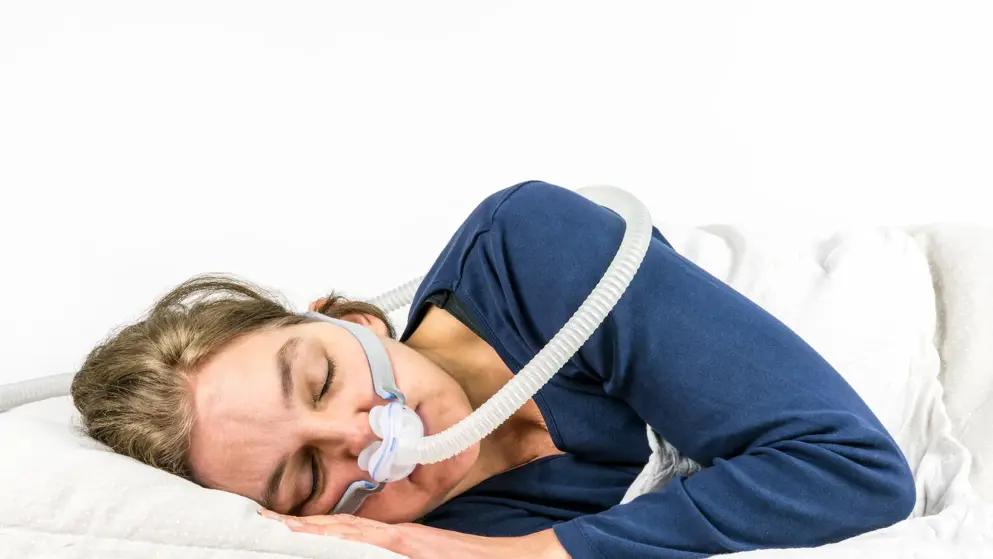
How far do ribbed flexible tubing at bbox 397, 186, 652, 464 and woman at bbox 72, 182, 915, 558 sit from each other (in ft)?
0.16

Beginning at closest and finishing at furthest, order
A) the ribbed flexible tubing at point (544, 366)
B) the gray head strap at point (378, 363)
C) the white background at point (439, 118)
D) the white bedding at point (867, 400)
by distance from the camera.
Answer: the white bedding at point (867, 400) → the ribbed flexible tubing at point (544, 366) → the gray head strap at point (378, 363) → the white background at point (439, 118)

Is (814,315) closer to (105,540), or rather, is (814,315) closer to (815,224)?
(815,224)

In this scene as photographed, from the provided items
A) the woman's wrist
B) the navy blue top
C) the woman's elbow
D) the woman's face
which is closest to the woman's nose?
the woman's face

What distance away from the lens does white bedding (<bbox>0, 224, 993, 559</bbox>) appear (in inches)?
36.8

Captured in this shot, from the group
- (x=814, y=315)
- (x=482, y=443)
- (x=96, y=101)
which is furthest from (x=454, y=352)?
(x=96, y=101)

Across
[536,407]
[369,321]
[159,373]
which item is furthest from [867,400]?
[159,373]

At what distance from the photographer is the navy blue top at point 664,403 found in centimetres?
103

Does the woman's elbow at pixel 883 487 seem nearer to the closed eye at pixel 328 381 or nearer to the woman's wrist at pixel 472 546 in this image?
the woman's wrist at pixel 472 546

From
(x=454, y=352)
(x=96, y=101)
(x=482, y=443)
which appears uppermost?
(x=96, y=101)

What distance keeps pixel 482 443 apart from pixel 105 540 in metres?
0.57

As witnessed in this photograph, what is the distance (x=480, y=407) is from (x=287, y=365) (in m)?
0.24

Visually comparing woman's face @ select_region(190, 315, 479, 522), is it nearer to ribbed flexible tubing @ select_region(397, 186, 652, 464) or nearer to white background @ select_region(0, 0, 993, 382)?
ribbed flexible tubing @ select_region(397, 186, 652, 464)

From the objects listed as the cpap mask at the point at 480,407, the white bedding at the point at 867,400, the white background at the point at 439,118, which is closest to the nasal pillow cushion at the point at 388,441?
the cpap mask at the point at 480,407

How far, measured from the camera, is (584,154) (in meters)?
2.26
